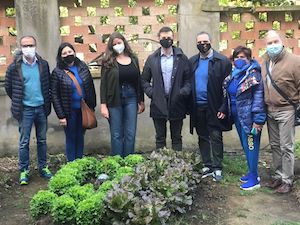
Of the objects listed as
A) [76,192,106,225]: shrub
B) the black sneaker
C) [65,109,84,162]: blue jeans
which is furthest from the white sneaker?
[76,192,106,225]: shrub

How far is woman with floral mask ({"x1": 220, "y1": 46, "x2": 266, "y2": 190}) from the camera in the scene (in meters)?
5.73

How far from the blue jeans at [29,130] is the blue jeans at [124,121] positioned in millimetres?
913

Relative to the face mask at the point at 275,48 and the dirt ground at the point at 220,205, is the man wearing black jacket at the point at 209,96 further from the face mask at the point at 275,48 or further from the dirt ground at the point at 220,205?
the face mask at the point at 275,48

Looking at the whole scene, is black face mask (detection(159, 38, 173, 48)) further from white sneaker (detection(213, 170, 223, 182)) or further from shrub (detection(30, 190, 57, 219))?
shrub (detection(30, 190, 57, 219))

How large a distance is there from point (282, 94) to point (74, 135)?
2.79 m

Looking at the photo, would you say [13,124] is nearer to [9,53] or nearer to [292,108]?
[9,53]

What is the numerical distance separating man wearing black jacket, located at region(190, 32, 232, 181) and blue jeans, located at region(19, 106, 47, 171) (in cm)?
203

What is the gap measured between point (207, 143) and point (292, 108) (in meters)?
1.34

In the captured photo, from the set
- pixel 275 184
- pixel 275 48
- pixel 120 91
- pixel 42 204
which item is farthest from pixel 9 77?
pixel 275 184

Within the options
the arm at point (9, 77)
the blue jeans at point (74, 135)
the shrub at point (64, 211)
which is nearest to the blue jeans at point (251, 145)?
the blue jeans at point (74, 135)

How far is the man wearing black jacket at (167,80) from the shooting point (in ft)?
20.1

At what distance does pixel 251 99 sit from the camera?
18.9 ft

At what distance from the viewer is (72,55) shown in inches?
241

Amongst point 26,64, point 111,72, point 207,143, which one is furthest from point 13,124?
point 207,143
